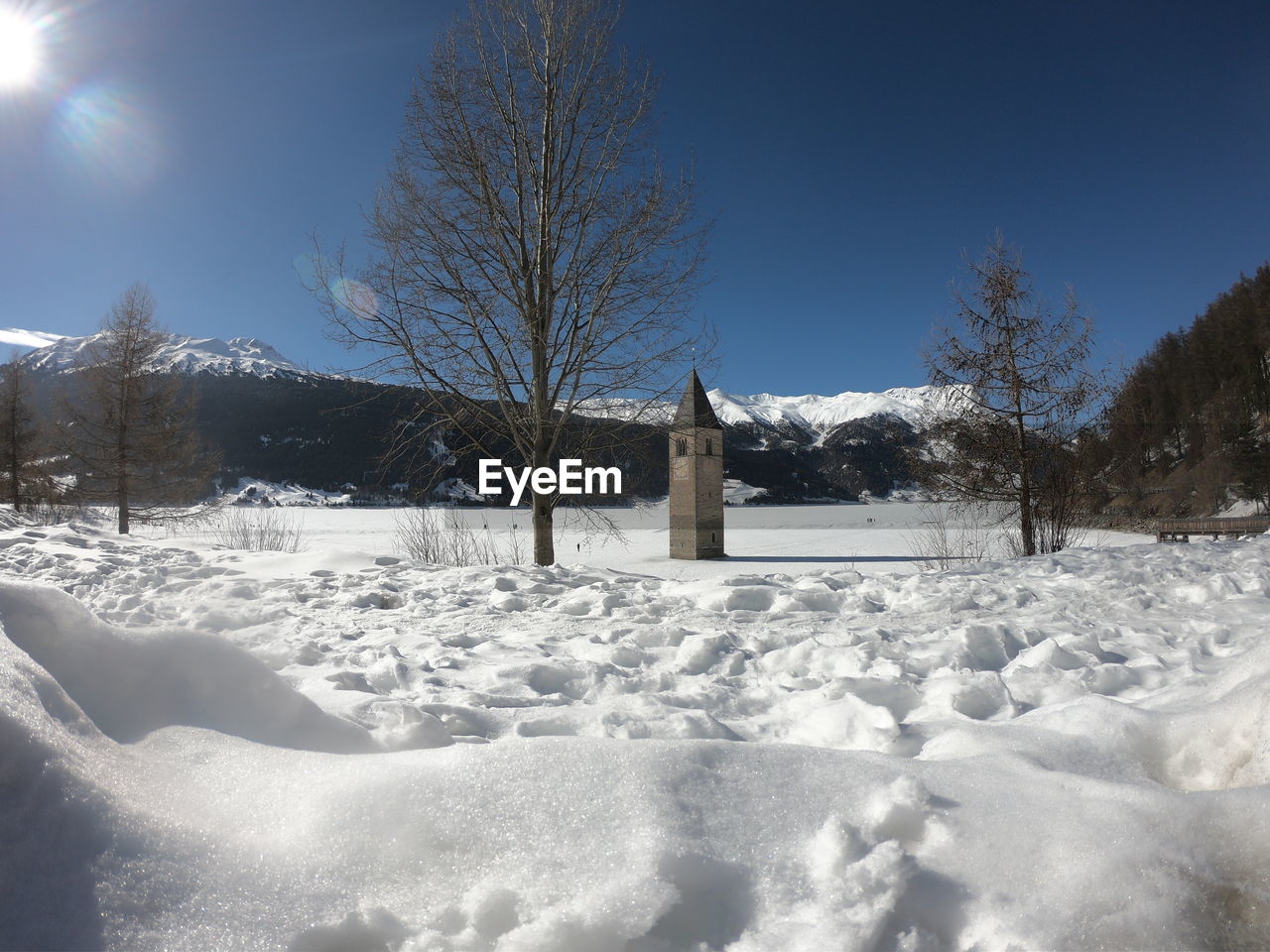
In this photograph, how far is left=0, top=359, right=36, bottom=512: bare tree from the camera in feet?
65.6

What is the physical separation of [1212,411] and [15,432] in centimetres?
5417

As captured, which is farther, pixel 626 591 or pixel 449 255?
pixel 449 255

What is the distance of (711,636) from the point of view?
3.31 m

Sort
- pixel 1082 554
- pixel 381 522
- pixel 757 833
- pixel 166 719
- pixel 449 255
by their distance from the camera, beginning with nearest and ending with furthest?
pixel 757 833 → pixel 166 719 → pixel 1082 554 → pixel 449 255 → pixel 381 522

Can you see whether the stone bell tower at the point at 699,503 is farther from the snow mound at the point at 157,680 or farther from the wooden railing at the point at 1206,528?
the snow mound at the point at 157,680

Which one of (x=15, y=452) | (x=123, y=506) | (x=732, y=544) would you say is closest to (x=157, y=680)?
(x=123, y=506)

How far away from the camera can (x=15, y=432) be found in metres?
20.6

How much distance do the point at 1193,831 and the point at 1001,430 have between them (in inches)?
391

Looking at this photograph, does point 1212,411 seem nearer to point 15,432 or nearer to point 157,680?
point 157,680

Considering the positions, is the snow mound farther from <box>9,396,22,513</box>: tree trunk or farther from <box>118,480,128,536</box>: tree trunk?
<box>9,396,22,513</box>: tree trunk

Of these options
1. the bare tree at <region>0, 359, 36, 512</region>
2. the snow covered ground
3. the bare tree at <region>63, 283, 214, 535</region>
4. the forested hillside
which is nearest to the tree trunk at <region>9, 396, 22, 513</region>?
the bare tree at <region>0, 359, 36, 512</region>

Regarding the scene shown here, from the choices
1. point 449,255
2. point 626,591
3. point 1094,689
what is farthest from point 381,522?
point 1094,689

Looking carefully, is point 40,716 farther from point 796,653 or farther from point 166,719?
point 796,653

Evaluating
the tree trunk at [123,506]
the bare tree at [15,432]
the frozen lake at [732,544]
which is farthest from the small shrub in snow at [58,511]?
the tree trunk at [123,506]
